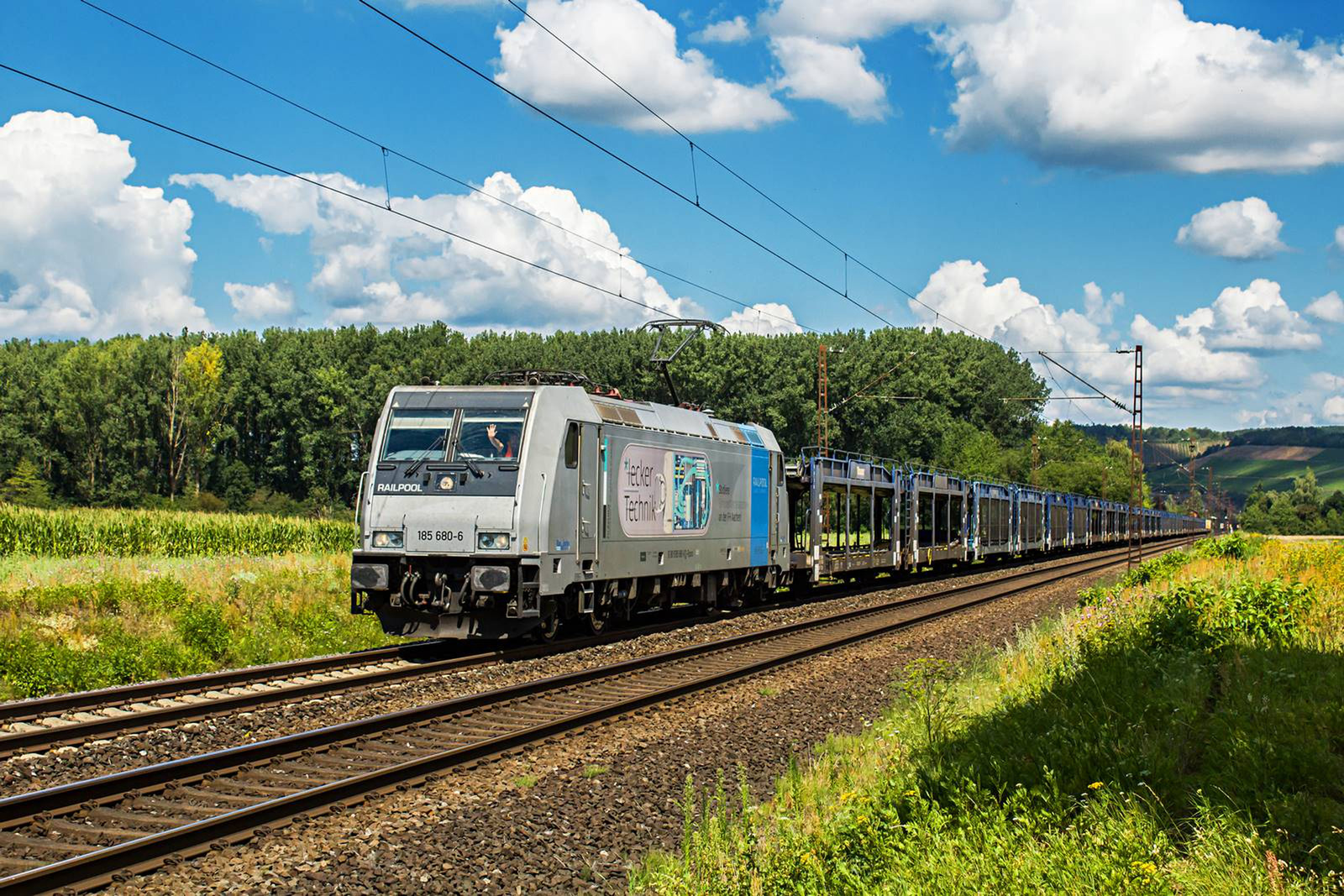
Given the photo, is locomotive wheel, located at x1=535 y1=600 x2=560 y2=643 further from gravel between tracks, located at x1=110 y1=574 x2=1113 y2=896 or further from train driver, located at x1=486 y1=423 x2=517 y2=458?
gravel between tracks, located at x1=110 y1=574 x2=1113 y2=896

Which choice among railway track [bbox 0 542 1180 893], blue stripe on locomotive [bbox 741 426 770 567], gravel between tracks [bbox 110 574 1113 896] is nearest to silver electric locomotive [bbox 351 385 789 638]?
railway track [bbox 0 542 1180 893]

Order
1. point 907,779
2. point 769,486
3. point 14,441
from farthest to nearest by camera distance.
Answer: point 14,441 < point 769,486 < point 907,779

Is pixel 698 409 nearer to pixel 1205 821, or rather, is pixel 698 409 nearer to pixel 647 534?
pixel 647 534

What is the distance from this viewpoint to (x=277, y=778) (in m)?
9.10

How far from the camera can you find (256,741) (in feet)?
33.7

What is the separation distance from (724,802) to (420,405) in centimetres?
961

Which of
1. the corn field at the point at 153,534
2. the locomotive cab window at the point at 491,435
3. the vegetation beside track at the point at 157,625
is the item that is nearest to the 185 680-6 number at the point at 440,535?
the locomotive cab window at the point at 491,435

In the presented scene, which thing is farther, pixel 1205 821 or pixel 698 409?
pixel 698 409

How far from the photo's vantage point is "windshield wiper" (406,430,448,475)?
1616 centimetres

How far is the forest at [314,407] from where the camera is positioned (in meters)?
92.9

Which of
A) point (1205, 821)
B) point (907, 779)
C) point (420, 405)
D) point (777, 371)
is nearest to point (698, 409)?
point (420, 405)

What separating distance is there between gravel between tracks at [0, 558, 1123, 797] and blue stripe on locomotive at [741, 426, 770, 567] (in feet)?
18.2

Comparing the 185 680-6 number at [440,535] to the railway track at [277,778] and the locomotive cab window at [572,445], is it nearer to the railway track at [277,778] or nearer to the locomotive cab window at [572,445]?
the locomotive cab window at [572,445]

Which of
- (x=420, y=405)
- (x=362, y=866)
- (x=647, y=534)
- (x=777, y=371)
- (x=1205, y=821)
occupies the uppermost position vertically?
(x=777, y=371)
